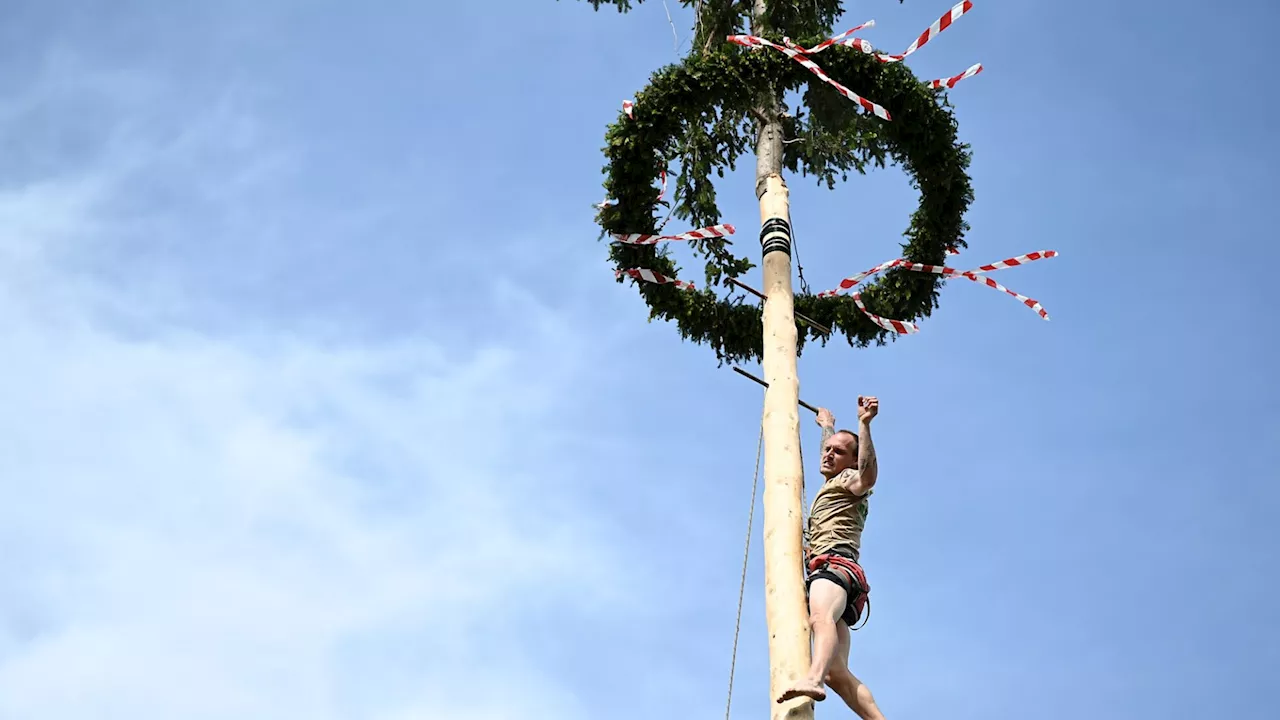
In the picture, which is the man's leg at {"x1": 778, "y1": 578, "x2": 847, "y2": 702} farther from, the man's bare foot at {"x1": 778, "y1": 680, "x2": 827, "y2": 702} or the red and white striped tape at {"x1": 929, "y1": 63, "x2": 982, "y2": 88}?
the red and white striped tape at {"x1": 929, "y1": 63, "x2": 982, "y2": 88}

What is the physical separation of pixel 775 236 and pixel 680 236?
2.75 ft

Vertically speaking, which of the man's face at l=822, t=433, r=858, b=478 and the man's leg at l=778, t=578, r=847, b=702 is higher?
the man's face at l=822, t=433, r=858, b=478

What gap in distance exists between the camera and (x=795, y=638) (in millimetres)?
6723

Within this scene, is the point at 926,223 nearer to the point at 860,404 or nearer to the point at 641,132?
the point at 641,132

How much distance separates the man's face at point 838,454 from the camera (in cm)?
729

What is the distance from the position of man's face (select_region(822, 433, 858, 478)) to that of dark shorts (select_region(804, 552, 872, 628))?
51 centimetres

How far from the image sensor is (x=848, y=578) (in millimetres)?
6887

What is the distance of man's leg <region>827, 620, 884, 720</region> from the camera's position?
6.55 meters

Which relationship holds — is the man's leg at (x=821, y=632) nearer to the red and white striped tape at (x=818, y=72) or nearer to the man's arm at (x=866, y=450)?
the man's arm at (x=866, y=450)

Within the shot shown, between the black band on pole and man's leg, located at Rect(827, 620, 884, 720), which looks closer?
man's leg, located at Rect(827, 620, 884, 720)

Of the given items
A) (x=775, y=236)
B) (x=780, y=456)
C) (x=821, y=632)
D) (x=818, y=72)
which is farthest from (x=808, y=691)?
(x=818, y=72)

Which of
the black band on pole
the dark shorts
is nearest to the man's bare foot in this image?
the dark shorts

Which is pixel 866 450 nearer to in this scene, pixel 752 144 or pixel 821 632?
pixel 821 632

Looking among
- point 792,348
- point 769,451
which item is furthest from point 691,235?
point 769,451
